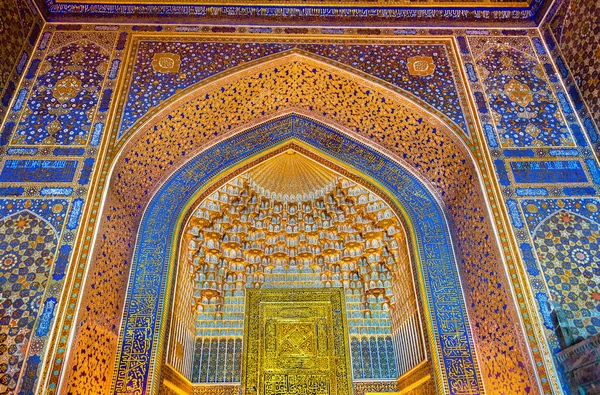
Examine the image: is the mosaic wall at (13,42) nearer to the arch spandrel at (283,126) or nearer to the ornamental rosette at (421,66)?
the arch spandrel at (283,126)

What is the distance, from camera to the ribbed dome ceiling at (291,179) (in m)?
7.30

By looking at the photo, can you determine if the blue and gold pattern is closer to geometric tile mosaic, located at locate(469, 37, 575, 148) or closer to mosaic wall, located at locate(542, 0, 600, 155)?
geometric tile mosaic, located at locate(469, 37, 575, 148)

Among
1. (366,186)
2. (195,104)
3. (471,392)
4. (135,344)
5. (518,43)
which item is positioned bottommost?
(471,392)

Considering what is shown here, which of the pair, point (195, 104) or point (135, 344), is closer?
point (135, 344)

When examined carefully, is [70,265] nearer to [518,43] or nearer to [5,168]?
[5,168]

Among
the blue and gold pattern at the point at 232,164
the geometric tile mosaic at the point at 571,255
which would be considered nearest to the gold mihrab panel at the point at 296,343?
the blue and gold pattern at the point at 232,164

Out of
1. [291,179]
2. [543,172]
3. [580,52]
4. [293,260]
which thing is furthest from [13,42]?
[580,52]

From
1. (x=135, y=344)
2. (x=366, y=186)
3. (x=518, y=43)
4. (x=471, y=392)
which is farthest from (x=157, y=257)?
(x=518, y=43)

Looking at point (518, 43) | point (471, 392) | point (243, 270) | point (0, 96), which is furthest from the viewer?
A: point (243, 270)

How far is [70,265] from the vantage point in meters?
4.34

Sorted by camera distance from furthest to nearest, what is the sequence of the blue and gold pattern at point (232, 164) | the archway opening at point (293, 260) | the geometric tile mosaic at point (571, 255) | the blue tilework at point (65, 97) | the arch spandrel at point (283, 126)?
the archway opening at point (293, 260) < the blue tilework at point (65, 97) < the blue and gold pattern at point (232, 164) < the arch spandrel at point (283, 126) < the geometric tile mosaic at point (571, 255)

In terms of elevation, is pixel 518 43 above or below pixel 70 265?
above

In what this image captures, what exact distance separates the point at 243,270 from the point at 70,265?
11.8 ft

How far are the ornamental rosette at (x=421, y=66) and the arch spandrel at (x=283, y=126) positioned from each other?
0.51 metres
